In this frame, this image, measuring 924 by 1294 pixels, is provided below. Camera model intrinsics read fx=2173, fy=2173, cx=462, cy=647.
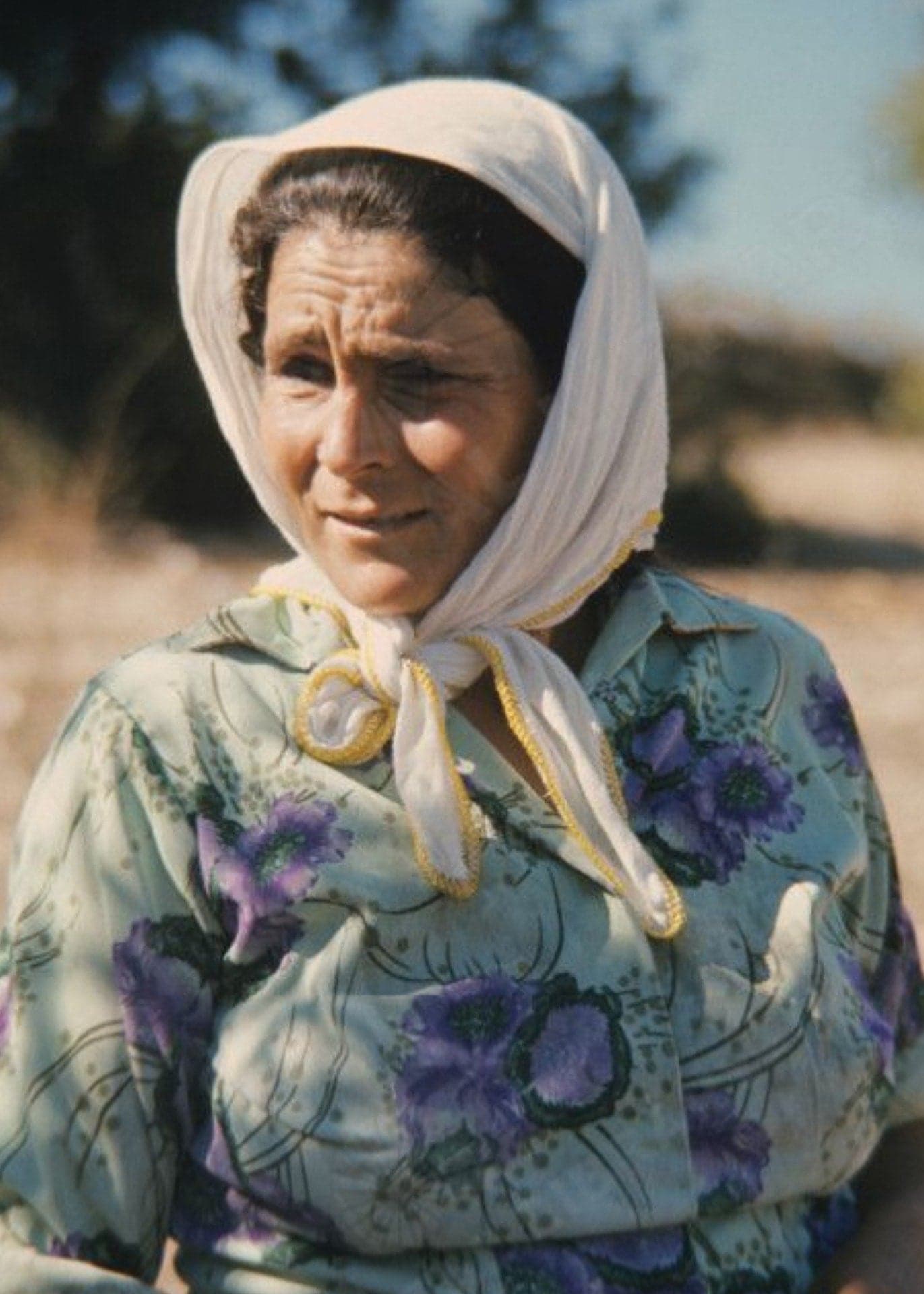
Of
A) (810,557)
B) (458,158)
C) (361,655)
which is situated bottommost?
(810,557)

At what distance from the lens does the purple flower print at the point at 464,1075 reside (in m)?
1.96

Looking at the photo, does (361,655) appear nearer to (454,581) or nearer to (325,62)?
(454,581)

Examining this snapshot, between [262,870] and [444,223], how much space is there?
660mm

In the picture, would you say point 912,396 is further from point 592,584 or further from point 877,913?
point 592,584

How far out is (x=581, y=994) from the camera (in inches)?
80.7

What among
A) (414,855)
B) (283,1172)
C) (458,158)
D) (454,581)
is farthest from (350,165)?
(283,1172)

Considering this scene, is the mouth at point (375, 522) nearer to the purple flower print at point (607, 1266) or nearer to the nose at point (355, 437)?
the nose at point (355, 437)

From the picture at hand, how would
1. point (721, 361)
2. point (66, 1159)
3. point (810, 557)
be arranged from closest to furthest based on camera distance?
point (66, 1159) < point (810, 557) < point (721, 361)

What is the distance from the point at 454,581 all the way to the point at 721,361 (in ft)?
40.2

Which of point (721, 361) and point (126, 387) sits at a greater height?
point (126, 387)

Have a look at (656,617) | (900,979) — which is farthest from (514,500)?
(900,979)

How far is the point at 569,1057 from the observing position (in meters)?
2.02

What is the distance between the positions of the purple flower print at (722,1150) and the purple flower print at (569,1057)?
0.10 metres

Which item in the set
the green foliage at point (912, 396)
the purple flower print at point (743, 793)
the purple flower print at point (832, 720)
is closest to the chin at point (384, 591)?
the purple flower print at point (743, 793)
